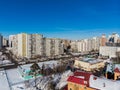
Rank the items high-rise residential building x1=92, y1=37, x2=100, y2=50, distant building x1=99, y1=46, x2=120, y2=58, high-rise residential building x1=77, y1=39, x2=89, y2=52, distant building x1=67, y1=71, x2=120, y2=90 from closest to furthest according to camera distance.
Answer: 1. distant building x1=67, y1=71, x2=120, y2=90
2. distant building x1=99, y1=46, x2=120, y2=58
3. high-rise residential building x1=77, y1=39, x2=89, y2=52
4. high-rise residential building x1=92, y1=37, x2=100, y2=50

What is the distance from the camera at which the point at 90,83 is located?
10.8 meters

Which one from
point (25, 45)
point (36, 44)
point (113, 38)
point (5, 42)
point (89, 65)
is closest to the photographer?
point (89, 65)

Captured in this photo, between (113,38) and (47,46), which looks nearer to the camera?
(47,46)

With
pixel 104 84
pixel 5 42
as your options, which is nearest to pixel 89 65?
pixel 104 84

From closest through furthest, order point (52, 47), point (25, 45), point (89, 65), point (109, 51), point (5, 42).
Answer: point (89, 65), point (25, 45), point (52, 47), point (109, 51), point (5, 42)

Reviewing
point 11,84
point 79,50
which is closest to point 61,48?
point 79,50

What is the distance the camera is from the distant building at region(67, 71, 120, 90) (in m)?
10.1

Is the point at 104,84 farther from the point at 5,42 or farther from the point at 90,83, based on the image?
the point at 5,42

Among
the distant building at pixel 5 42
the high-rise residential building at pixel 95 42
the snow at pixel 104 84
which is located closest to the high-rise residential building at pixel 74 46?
the high-rise residential building at pixel 95 42

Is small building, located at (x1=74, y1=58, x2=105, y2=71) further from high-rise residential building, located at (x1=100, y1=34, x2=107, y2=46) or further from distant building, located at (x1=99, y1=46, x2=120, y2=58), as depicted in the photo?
high-rise residential building, located at (x1=100, y1=34, x2=107, y2=46)

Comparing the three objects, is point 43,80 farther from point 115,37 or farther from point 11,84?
point 115,37

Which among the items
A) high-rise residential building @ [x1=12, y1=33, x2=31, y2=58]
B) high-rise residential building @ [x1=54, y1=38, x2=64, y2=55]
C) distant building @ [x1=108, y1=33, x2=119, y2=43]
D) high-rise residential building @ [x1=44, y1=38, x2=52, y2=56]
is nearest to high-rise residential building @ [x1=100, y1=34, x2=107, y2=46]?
distant building @ [x1=108, y1=33, x2=119, y2=43]

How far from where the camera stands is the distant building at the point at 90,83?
10.1m

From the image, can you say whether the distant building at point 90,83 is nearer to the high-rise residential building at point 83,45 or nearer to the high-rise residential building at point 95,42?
the high-rise residential building at point 83,45
